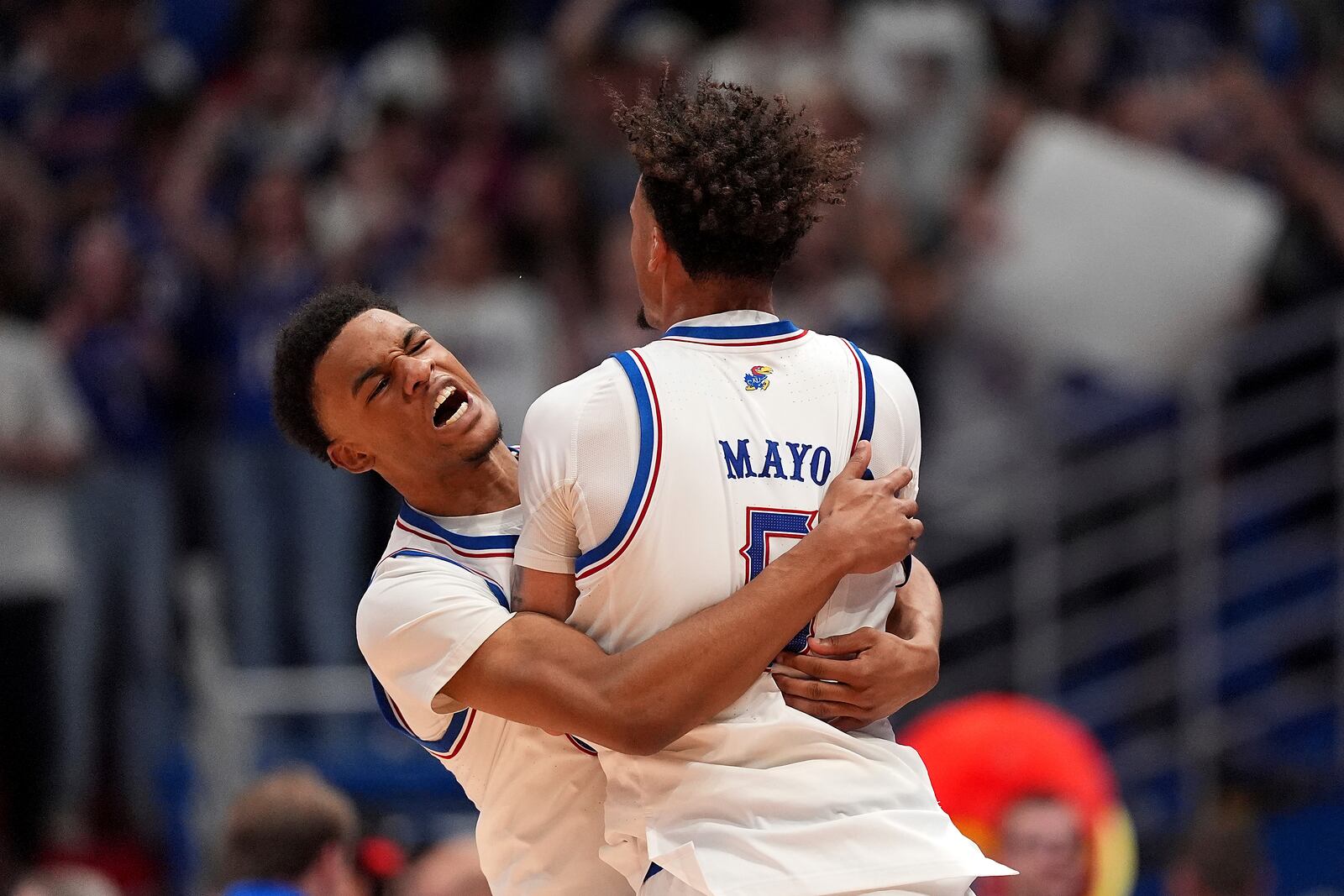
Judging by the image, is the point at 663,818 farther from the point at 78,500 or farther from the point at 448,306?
the point at 78,500

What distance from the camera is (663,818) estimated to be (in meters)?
Result: 2.89

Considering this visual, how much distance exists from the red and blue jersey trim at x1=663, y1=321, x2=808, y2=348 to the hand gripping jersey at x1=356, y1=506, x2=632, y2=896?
0.54 metres

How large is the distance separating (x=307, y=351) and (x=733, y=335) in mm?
810

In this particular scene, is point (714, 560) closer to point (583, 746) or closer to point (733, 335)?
point (733, 335)

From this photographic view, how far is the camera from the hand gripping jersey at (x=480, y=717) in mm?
3012

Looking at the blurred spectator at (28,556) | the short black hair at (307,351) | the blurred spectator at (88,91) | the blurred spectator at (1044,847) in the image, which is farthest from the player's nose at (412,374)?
the blurred spectator at (88,91)

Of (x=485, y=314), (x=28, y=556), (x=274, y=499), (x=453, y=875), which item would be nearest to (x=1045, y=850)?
(x=453, y=875)

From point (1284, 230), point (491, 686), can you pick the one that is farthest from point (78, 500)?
point (491, 686)

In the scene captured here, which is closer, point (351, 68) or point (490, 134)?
point (490, 134)

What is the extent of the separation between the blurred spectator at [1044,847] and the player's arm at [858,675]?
85.0 inches

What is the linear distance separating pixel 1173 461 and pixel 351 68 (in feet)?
15.1

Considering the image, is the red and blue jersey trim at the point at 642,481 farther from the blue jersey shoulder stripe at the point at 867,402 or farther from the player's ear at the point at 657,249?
the blue jersey shoulder stripe at the point at 867,402

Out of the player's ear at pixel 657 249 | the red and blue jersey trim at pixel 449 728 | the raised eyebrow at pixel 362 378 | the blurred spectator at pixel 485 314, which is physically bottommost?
the blurred spectator at pixel 485 314

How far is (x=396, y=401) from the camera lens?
3.29 metres
